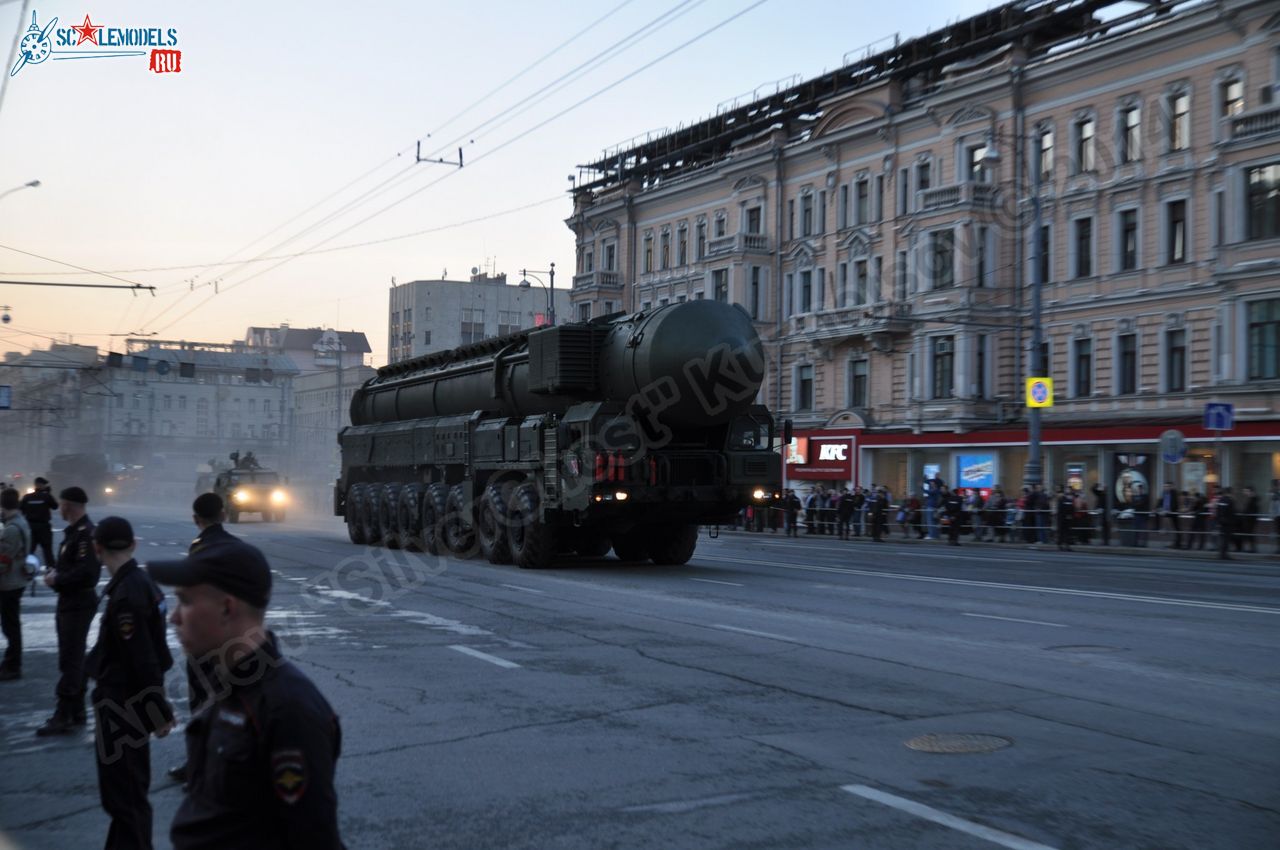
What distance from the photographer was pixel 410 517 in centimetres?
2784

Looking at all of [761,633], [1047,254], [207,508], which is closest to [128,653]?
[207,508]

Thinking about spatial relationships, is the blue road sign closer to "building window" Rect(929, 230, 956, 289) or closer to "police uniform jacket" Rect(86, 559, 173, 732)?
"building window" Rect(929, 230, 956, 289)

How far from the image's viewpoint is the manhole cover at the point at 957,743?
299 inches

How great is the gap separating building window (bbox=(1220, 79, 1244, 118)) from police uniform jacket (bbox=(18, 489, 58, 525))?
33.2 metres

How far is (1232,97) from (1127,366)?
854 centimetres

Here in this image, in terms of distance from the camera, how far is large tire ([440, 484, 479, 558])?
81.8 feet

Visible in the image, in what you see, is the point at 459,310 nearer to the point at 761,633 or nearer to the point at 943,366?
the point at 943,366

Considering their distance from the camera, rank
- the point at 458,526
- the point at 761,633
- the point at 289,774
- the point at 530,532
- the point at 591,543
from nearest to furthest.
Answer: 1. the point at 289,774
2. the point at 761,633
3. the point at 530,532
4. the point at 591,543
5. the point at 458,526

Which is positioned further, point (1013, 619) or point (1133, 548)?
point (1133, 548)

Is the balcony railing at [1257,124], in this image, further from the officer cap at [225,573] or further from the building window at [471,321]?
the building window at [471,321]

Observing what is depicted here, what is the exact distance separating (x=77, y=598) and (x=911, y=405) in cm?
4058

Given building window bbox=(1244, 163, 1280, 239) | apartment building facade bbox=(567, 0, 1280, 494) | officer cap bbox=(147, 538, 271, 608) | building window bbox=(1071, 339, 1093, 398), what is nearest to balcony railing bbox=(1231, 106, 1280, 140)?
apartment building facade bbox=(567, 0, 1280, 494)

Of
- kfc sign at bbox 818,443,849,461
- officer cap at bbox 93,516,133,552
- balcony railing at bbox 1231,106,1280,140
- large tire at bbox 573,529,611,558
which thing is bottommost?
large tire at bbox 573,529,611,558

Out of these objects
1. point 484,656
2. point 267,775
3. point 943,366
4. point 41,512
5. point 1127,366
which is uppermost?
point 943,366
